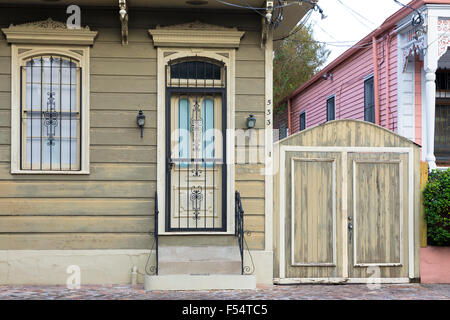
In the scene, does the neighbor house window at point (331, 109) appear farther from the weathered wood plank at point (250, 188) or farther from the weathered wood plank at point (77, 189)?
the weathered wood plank at point (77, 189)

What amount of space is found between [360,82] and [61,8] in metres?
8.36

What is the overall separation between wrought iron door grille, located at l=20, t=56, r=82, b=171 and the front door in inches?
57.4

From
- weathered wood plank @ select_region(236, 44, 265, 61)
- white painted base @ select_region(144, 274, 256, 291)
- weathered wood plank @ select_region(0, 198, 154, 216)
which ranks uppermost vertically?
weathered wood plank @ select_region(236, 44, 265, 61)

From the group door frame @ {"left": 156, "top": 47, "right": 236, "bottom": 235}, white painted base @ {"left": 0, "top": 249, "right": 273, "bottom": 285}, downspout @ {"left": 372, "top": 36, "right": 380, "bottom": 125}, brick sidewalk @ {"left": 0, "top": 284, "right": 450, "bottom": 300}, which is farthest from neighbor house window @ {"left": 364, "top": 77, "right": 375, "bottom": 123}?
white painted base @ {"left": 0, "top": 249, "right": 273, "bottom": 285}

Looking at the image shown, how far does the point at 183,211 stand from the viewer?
32.8 feet

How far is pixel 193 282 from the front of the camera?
8945mm

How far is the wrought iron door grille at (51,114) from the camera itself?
32.1ft

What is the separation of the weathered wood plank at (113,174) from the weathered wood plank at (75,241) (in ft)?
2.75

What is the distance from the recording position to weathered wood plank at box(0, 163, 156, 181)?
9.70m

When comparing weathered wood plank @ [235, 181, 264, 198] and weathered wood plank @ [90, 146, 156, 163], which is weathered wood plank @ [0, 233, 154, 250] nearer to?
weathered wood plank @ [90, 146, 156, 163]

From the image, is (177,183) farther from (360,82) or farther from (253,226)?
(360,82)

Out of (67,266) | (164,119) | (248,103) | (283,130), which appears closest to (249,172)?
(248,103)

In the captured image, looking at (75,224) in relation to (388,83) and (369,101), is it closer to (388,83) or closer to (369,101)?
(388,83)

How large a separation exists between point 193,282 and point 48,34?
4.26 m
